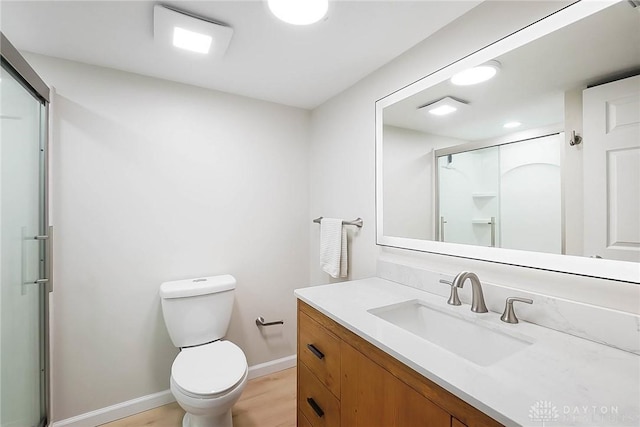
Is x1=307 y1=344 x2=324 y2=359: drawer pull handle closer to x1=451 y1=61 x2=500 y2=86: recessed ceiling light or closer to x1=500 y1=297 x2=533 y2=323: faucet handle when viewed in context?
x1=500 y1=297 x2=533 y2=323: faucet handle

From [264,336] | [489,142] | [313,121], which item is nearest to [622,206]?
[489,142]

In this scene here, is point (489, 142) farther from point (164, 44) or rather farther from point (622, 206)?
point (164, 44)

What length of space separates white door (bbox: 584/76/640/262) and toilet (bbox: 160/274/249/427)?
5.30 ft

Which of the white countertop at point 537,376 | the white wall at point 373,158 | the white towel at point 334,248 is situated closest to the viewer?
the white countertop at point 537,376

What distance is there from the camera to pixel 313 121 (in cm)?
251

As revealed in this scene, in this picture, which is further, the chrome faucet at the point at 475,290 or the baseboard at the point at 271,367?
the baseboard at the point at 271,367

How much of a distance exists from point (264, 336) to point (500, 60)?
2.32m

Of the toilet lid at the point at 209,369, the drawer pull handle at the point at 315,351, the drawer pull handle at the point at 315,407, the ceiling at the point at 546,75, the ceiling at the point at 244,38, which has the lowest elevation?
the drawer pull handle at the point at 315,407

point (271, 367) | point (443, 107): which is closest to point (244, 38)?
point (443, 107)

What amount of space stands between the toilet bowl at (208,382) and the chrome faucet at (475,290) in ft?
3.82

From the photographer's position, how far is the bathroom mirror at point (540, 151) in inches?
34.4

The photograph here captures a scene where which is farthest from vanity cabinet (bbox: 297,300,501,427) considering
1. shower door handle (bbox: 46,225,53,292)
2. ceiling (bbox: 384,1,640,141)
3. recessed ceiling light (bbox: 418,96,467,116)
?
shower door handle (bbox: 46,225,53,292)

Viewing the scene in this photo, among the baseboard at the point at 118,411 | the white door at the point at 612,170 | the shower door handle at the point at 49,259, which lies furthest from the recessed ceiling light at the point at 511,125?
the baseboard at the point at 118,411

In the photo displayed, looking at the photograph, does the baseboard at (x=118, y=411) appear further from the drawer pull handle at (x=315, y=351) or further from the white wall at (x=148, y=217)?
the drawer pull handle at (x=315, y=351)
